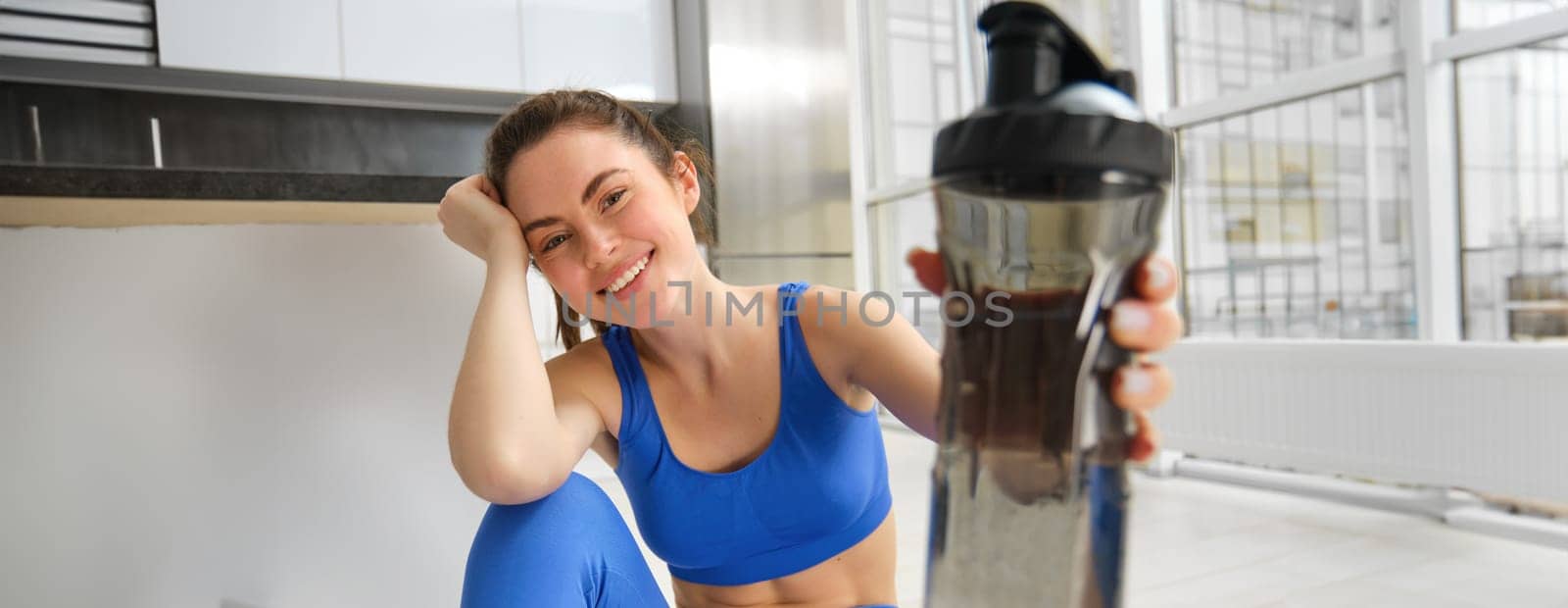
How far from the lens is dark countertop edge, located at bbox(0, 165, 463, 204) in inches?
28.2

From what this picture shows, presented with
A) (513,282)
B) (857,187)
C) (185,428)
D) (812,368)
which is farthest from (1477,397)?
(857,187)

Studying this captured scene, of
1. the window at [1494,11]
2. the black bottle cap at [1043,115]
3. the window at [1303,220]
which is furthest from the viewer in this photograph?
the window at [1303,220]

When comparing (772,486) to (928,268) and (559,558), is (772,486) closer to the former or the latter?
(559,558)

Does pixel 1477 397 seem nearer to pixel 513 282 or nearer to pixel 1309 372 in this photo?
pixel 1309 372

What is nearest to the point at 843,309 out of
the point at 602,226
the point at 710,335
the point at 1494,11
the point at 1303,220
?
the point at 710,335

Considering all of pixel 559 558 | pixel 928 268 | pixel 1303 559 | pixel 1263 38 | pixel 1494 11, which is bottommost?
pixel 1303 559

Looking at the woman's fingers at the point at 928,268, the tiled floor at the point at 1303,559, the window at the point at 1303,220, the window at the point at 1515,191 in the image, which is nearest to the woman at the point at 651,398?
the woman's fingers at the point at 928,268

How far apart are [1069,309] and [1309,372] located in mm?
2220

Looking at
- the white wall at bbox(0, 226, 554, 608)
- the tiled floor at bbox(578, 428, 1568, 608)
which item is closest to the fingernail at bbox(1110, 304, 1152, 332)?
the white wall at bbox(0, 226, 554, 608)

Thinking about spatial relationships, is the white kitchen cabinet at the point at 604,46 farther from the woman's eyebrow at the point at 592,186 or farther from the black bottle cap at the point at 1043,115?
the black bottle cap at the point at 1043,115

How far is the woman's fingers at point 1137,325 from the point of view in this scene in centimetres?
23

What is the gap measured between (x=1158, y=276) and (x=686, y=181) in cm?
70

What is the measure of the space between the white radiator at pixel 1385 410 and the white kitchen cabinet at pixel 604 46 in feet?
7.41

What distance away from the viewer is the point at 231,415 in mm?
1015
